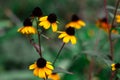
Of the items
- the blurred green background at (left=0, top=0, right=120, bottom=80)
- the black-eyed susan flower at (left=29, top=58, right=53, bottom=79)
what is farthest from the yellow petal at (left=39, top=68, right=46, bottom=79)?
the blurred green background at (left=0, top=0, right=120, bottom=80)

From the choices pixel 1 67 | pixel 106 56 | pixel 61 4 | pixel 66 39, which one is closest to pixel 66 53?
pixel 1 67

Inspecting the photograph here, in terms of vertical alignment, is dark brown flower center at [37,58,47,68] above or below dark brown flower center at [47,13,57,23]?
below

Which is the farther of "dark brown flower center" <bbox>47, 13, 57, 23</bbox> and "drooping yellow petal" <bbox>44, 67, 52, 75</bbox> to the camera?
"dark brown flower center" <bbox>47, 13, 57, 23</bbox>

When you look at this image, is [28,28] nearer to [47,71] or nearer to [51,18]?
[51,18]

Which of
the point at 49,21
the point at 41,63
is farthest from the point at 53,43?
the point at 41,63

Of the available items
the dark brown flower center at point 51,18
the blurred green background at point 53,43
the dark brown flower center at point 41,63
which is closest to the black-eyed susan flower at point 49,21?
the dark brown flower center at point 51,18

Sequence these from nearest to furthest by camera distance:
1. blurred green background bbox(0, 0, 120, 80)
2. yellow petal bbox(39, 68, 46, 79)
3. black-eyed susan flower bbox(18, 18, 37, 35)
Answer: yellow petal bbox(39, 68, 46, 79), black-eyed susan flower bbox(18, 18, 37, 35), blurred green background bbox(0, 0, 120, 80)

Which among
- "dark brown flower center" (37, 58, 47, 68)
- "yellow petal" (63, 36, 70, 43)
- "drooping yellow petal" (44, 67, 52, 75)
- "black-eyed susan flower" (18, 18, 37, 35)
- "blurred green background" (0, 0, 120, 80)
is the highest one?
"black-eyed susan flower" (18, 18, 37, 35)

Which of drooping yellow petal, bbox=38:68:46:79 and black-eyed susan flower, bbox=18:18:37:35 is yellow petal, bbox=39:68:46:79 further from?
black-eyed susan flower, bbox=18:18:37:35

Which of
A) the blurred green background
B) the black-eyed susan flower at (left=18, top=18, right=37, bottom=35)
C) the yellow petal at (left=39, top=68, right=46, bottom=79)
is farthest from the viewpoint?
the blurred green background
